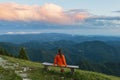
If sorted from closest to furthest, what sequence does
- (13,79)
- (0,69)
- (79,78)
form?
(13,79)
(79,78)
(0,69)

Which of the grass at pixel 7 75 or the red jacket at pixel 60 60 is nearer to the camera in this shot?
the grass at pixel 7 75

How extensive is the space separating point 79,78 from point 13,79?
5670 millimetres

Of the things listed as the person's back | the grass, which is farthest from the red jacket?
the grass

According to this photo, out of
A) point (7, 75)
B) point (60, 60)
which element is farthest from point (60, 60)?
point (7, 75)

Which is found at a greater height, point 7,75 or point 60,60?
point 60,60

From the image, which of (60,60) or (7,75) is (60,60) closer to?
(60,60)

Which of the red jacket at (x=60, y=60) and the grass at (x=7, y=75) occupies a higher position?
the red jacket at (x=60, y=60)

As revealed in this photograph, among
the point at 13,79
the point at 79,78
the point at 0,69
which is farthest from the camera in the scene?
the point at 0,69

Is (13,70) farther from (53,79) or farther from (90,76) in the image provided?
(90,76)

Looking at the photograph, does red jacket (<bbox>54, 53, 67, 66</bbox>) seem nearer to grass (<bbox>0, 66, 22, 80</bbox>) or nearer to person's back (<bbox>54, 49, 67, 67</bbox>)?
person's back (<bbox>54, 49, 67, 67</bbox>)

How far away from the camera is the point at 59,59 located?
2911 cm

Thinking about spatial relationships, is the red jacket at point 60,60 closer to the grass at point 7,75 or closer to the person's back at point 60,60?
the person's back at point 60,60

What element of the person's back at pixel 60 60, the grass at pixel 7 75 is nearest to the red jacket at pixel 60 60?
the person's back at pixel 60 60

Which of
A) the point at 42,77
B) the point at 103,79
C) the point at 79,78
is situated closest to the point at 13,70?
the point at 42,77
